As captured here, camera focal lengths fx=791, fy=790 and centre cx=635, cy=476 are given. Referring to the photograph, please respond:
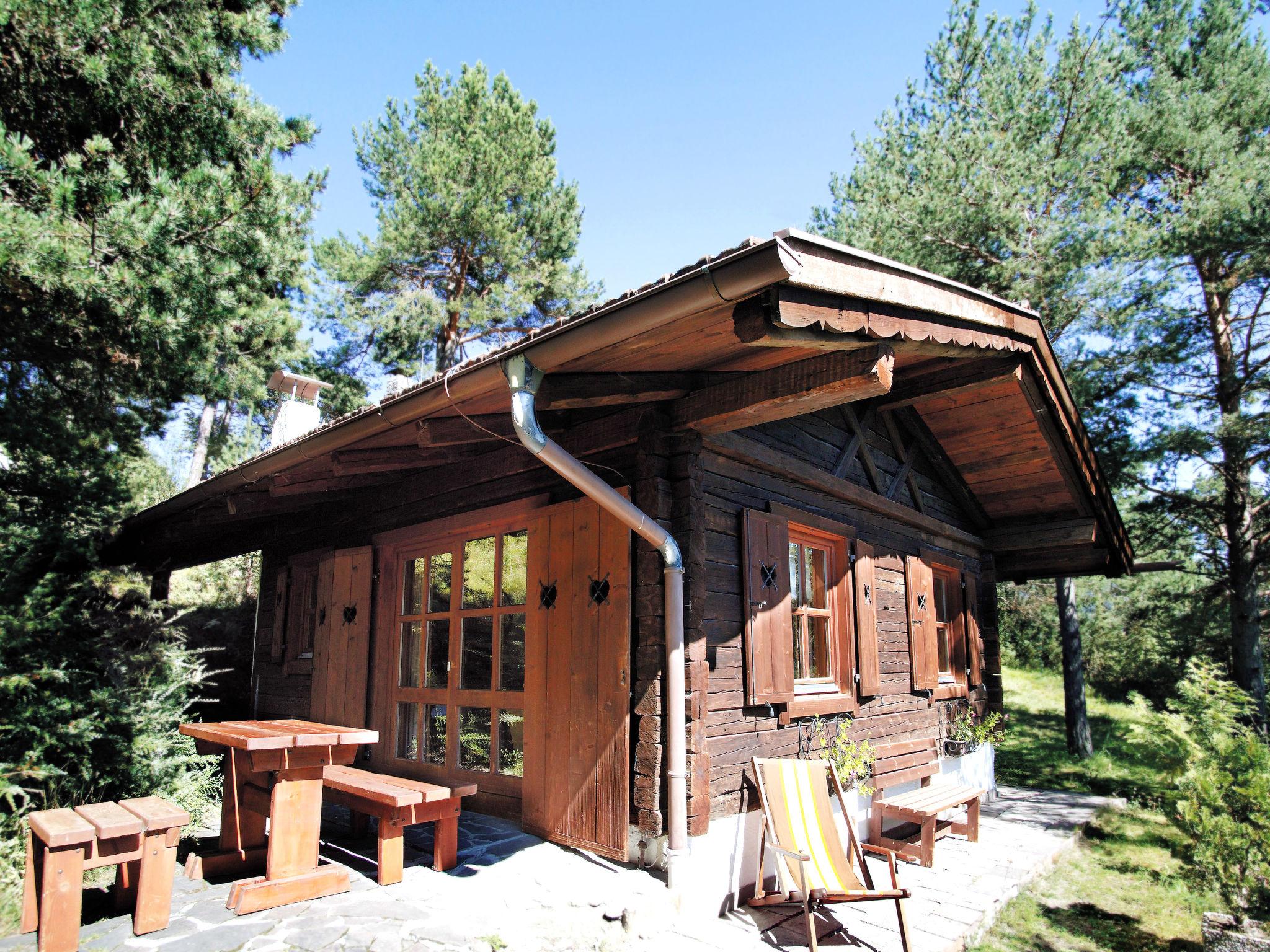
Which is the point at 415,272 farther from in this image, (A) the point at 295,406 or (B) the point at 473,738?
(B) the point at 473,738

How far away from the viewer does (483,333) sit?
16.0 metres

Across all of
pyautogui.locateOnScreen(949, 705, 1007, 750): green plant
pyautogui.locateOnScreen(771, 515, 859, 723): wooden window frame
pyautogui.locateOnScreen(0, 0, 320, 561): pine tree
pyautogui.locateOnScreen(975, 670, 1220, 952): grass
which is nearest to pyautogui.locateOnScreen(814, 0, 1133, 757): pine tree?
pyautogui.locateOnScreen(975, 670, 1220, 952): grass

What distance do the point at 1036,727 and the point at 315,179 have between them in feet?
54.0

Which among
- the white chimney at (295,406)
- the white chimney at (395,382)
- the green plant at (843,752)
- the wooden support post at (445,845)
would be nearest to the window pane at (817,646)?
the green plant at (843,752)

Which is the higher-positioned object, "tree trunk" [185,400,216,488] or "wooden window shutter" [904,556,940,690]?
"tree trunk" [185,400,216,488]

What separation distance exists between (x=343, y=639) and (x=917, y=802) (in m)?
4.87

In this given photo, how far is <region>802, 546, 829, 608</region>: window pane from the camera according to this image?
5941 mm

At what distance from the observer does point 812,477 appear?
569 centimetres

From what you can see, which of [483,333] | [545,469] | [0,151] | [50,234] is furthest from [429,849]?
[483,333]

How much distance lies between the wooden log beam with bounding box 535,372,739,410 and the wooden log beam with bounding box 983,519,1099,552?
5600 millimetres

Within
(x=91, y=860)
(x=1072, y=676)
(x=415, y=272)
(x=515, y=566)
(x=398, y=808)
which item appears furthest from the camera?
(x=415, y=272)

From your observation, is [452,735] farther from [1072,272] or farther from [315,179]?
[1072,272]

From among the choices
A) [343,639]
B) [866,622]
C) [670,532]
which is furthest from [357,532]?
[866,622]

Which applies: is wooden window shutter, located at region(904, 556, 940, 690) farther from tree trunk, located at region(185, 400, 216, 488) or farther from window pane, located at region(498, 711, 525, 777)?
tree trunk, located at region(185, 400, 216, 488)
